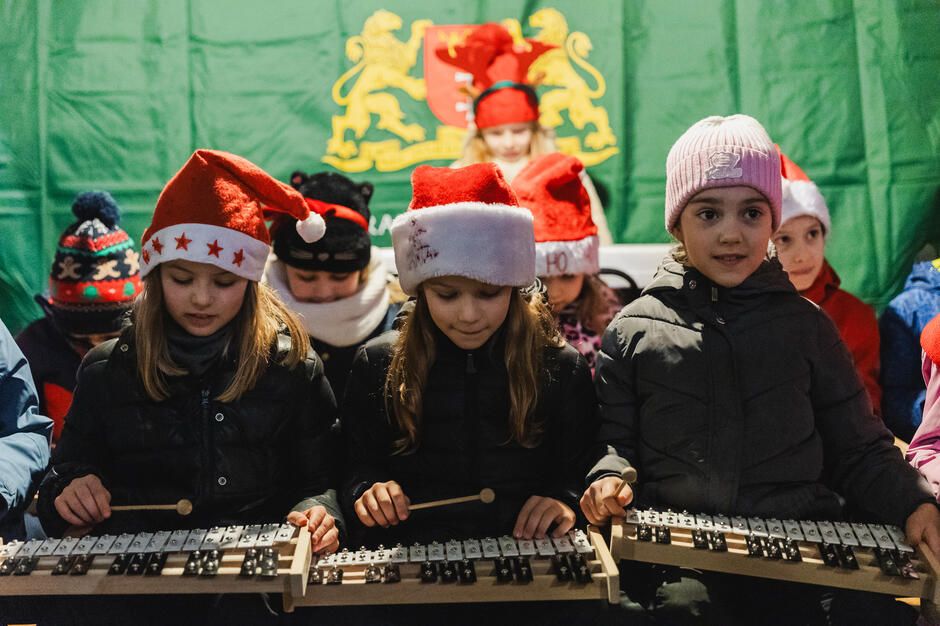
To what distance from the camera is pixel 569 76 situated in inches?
152

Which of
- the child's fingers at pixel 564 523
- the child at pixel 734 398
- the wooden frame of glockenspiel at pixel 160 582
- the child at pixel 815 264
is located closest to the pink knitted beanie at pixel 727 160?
the child at pixel 734 398

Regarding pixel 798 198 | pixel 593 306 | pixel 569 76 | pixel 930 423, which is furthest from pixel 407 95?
pixel 930 423

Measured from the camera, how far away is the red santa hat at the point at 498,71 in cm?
379

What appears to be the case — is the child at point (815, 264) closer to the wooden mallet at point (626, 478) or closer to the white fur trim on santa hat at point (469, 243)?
the white fur trim on santa hat at point (469, 243)

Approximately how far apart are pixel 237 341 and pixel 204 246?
0.27 metres

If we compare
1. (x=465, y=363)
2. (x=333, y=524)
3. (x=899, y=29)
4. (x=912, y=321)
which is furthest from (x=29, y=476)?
(x=899, y=29)

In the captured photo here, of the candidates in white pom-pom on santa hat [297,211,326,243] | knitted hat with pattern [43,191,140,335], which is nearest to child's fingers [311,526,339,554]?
white pom-pom on santa hat [297,211,326,243]

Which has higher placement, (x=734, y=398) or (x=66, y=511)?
(x=734, y=398)

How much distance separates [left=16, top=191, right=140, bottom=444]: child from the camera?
10.0 ft

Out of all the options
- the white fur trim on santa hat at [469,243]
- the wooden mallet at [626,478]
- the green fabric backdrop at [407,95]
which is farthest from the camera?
the green fabric backdrop at [407,95]

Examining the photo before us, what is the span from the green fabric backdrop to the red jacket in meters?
0.55

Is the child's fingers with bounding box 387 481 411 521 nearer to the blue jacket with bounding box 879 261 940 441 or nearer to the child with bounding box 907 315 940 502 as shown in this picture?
the child with bounding box 907 315 940 502

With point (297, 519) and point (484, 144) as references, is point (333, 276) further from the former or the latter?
point (297, 519)

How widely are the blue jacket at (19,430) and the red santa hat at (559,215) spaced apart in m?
1.69
